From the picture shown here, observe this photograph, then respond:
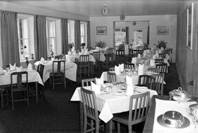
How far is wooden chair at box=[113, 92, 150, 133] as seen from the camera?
3.22 metres

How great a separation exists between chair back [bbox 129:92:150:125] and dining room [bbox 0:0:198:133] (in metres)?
0.02

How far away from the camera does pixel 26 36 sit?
935 centimetres

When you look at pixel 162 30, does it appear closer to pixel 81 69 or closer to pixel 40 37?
pixel 81 69

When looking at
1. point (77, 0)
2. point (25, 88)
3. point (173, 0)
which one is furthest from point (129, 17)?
point (25, 88)

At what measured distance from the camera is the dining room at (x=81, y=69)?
3.45 m

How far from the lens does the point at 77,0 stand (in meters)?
7.54

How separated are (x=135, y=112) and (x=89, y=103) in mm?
692

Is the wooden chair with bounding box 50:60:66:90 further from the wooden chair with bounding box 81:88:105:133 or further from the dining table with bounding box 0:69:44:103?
the wooden chair with bounding box 81:88:105:133

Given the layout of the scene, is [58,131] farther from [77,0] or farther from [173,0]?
[173,0]

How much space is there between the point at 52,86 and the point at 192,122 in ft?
21.5

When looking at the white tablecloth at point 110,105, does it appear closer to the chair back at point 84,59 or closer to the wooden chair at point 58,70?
the wooden chair at point 58,70

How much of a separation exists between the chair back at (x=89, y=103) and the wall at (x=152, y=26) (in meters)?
11.8

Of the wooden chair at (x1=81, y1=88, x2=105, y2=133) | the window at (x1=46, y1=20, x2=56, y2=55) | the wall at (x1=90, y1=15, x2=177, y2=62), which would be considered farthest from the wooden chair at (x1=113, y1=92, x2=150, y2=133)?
the wall at (x1=90, y1=15, x2=177, y2=62)

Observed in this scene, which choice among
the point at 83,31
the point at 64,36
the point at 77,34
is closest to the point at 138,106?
the point at 64,36
